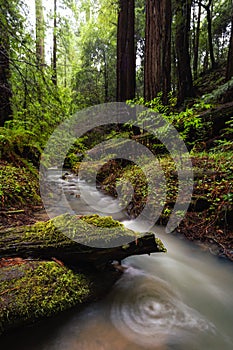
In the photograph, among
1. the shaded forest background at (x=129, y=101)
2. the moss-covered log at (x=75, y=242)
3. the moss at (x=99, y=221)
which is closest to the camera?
the moss-covered log at (x=75, y=242)

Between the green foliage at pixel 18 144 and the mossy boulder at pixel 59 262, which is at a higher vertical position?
the green foliage at pixel 18 144

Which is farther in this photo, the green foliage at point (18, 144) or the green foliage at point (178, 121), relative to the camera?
the green foliage at point (178, 121)

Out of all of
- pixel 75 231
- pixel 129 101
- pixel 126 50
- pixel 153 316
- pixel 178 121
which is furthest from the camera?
pixel 126 50

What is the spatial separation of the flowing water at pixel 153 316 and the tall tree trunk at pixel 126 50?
27.8 ft

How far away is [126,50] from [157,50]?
310 cm

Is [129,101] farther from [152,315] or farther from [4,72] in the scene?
[152,315]

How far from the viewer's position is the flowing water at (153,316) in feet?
5.69

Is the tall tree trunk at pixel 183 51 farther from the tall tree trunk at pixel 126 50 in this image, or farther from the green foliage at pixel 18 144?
the green foliage at pixel 18 144

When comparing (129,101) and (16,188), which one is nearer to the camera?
(16,188)

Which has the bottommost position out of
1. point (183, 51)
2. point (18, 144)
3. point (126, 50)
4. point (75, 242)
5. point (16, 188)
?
point (75, 242)

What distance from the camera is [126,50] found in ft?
32.3

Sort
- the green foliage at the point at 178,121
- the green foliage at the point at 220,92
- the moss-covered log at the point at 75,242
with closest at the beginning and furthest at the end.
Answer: the moss-covered log at the point at 75,242
the green foliage at the point at 178,121
the green foliage at the point at 220,92

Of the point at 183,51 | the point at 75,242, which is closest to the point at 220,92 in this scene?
the point at 183,51

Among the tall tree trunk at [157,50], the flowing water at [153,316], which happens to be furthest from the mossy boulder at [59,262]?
the tall tree trunk at [157,50]
